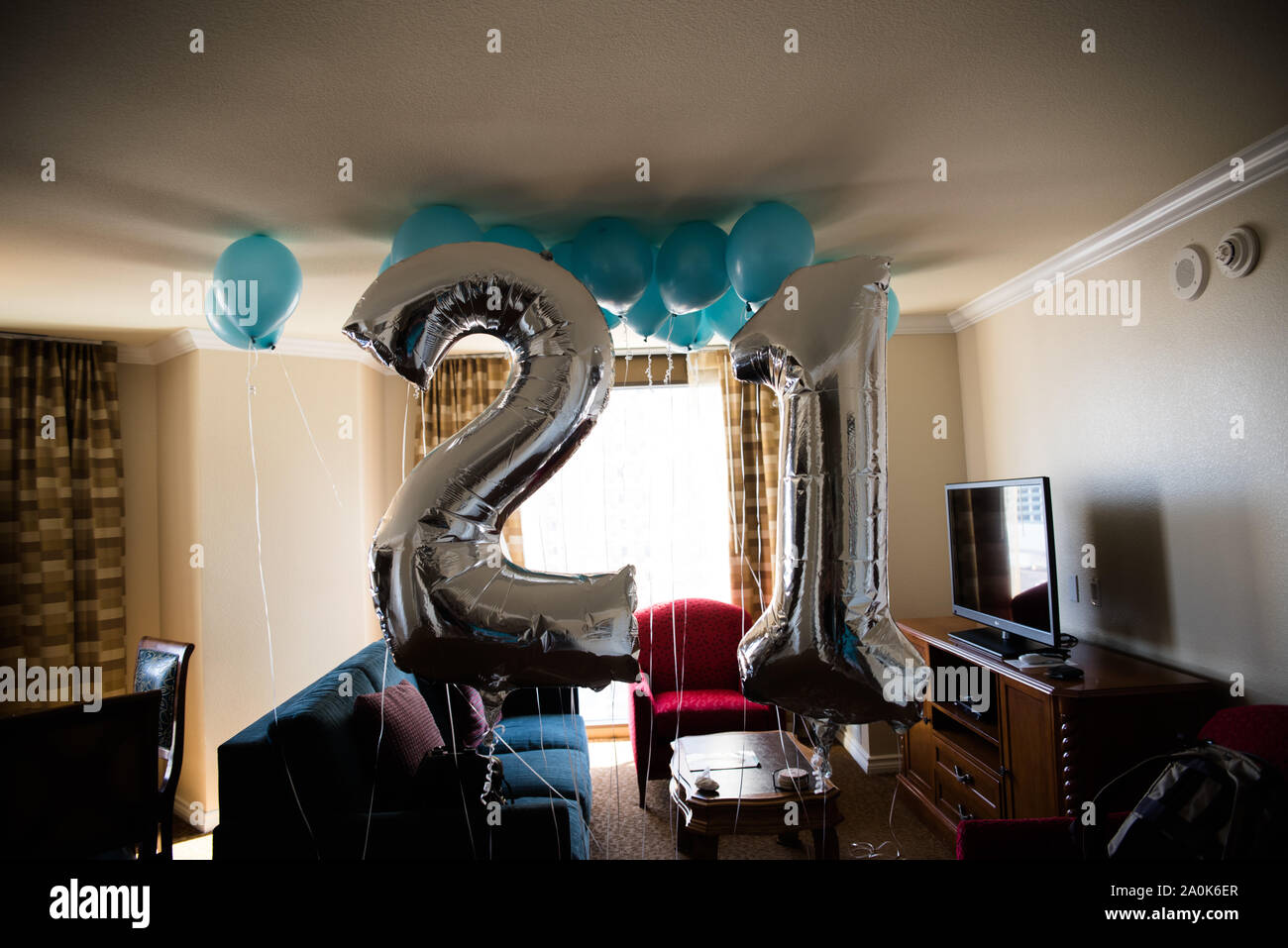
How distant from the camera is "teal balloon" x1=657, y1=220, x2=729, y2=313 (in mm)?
1861

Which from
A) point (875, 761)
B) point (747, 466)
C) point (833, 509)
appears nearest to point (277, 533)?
point (747, 466)

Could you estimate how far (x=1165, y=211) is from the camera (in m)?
2.44

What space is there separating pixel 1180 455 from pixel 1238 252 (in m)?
0.72

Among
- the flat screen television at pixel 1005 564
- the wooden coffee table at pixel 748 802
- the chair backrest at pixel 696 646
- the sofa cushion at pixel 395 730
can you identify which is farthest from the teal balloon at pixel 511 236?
the chair backrest at pixel 696 646

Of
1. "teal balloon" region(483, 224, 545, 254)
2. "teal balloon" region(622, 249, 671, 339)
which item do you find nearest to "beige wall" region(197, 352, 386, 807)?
"teal balloon" region(483, 224, 545, 254)

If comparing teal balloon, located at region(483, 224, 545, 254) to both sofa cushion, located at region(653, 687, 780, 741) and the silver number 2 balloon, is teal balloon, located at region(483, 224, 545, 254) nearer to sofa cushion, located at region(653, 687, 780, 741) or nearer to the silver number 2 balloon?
the silver number 2 balloon

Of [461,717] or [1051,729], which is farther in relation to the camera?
[461,717]

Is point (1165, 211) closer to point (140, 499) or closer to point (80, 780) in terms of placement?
point (80, 780)

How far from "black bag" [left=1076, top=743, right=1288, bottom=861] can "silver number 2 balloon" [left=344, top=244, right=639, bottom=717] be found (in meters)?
0.79

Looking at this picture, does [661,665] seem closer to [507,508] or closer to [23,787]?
[23,787]

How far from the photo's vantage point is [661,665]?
4148 millimetres

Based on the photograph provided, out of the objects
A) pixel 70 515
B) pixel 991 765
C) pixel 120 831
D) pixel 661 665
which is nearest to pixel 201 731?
pixel 70 515

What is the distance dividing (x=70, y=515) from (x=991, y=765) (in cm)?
485

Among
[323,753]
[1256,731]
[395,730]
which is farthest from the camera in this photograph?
[395,730]
